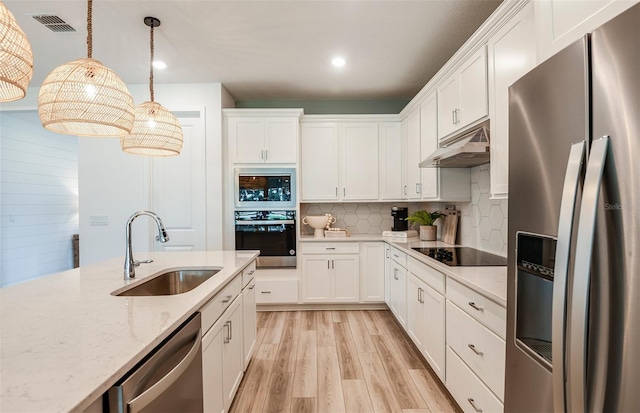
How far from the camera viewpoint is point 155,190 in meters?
3.68

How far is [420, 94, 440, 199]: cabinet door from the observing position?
2904mm

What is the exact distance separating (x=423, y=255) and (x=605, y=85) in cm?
186

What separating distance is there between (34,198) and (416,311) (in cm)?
569

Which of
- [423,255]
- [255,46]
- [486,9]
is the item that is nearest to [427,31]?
[486,9]

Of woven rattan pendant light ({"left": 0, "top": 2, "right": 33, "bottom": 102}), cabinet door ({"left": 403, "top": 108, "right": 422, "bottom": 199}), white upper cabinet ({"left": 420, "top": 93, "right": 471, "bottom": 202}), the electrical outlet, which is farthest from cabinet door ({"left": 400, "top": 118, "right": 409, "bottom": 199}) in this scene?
the electrical outlet

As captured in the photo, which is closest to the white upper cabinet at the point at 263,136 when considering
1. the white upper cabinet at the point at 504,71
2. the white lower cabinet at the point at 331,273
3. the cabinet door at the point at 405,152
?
the white lower cabinet at the point at 331,273

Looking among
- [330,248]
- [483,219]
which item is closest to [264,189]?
[330,248]

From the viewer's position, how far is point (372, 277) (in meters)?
3.74

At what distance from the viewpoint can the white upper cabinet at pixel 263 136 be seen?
3.76 m

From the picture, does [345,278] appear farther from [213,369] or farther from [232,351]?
[213,369]

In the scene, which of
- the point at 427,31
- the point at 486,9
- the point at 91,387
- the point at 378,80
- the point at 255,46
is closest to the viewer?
the point at 91,387

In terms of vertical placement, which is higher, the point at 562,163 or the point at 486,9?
the point at 486,9

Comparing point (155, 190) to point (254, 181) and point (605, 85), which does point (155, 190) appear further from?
point (605, 85)

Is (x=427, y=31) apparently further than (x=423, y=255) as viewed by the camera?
Yes
